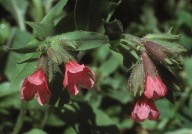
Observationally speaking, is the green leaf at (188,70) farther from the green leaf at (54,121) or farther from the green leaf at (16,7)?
the green leaf at (16,7)

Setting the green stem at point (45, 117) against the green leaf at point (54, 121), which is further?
the green leaf at point (54, 121)

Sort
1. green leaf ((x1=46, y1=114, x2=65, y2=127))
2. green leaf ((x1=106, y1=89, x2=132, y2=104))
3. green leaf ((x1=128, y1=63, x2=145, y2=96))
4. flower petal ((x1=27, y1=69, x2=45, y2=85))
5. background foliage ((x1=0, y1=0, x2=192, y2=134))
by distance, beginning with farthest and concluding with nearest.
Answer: green leaf ((x1=106, y1=89, x2=132, y2=104))
green leaf ((x1=46, y1=114, x2=65, y2=127))
background foliage ((x1=0, y1=0, x2=192, y2=134))
green leaf ((x1=128, y1=63, x2=145, y2=96))
flower petal ((x1=27, y1=69, x2=45, y2=85))

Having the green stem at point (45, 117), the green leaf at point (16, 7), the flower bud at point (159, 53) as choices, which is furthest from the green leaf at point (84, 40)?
the green leaf at point (16, 7)

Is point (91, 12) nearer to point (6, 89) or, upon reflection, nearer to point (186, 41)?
point (6, 89)

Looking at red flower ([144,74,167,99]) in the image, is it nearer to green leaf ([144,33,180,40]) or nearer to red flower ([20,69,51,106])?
green leaf ([144,33,180,40])

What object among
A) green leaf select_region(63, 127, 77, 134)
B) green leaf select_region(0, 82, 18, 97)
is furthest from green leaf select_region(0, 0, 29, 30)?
green leaf select_region(63, 127, 77, 134)

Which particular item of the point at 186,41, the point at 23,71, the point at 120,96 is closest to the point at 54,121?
the point at 120,96
